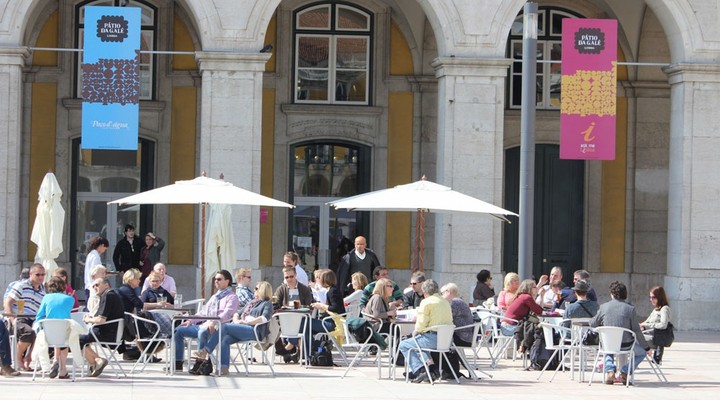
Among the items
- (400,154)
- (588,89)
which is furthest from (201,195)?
(400,154)

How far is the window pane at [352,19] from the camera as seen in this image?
27.4m

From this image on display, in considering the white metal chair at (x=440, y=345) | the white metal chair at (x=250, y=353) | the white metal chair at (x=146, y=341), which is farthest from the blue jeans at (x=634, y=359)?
the white metal chair at (x=146, y=341)

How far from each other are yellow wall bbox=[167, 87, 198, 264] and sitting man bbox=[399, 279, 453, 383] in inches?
450

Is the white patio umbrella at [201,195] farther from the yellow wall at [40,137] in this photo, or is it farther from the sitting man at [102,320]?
the yellow wall at [40,137]

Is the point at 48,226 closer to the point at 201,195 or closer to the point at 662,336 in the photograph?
the point at 201,195

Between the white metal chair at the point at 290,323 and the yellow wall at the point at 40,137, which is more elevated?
the yellow wall at the point at 40,137

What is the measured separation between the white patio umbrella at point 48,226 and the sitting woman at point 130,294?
4.10 m

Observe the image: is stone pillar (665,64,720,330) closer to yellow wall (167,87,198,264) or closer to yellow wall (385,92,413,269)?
yellow wall (385,92,413,269)

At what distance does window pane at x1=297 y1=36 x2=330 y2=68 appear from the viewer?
89.7ft

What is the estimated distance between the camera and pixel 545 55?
27859 mm

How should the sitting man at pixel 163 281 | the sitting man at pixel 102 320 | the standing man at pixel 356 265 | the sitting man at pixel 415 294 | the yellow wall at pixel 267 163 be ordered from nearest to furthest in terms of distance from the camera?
the sitting man at pixel 102 320 < the sitting man at pixel 163 281 < the sitting man at pixel 415 294 < the standing man at pixel 356 265 < the yellow wall at pixel 267 163

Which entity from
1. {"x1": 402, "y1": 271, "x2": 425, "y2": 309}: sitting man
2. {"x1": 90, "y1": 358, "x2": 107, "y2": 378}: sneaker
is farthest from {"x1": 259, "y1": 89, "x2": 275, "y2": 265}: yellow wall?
{"x1": 90, "y1": 358, "x2": 107, "y2": 378}: sneaker

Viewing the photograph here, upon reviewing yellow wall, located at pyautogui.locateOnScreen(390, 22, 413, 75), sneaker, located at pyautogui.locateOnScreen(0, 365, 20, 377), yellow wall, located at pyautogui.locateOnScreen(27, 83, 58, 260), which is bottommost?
sneaker, located at pyautogui.locateOnScreen(0, 365, 20, 377)

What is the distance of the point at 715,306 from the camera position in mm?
23812
